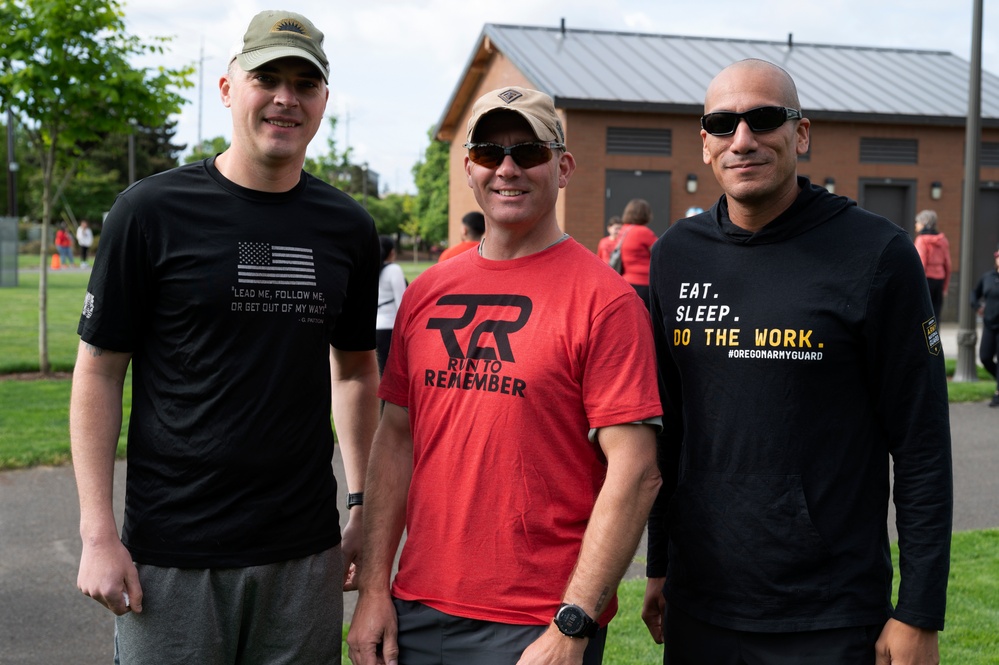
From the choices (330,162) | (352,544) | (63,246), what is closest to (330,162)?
(330,162)

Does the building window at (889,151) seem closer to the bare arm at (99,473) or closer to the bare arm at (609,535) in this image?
the bare arm at (609,535)

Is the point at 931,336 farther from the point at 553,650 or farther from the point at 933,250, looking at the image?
the point at 933,250

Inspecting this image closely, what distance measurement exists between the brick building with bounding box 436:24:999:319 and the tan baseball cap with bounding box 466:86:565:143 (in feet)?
58.1

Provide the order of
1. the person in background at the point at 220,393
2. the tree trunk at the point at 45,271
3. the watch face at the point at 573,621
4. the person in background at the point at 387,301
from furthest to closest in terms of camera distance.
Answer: the tree trunk at the point at 45,271
the person in background at the point at 387,301
the person in background at the point at 220,393
the watch face at the point at 573,621

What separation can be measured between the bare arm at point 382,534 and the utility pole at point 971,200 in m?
11.7

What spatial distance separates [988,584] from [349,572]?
3885mm

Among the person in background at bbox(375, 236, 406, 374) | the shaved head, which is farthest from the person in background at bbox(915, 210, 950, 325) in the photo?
the shaved head

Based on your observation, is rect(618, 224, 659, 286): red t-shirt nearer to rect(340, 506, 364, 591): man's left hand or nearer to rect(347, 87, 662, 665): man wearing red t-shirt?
rect(340, 506, 364, 591): man's left hand

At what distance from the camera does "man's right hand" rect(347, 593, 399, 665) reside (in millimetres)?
2490

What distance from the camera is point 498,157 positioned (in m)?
2.52

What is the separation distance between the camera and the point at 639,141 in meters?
21.1

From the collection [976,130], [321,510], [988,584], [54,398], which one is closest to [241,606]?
[321,510]

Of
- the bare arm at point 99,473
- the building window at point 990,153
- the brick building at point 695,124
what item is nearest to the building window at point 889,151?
the brick building at point 695,124

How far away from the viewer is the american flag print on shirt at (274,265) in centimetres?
258
